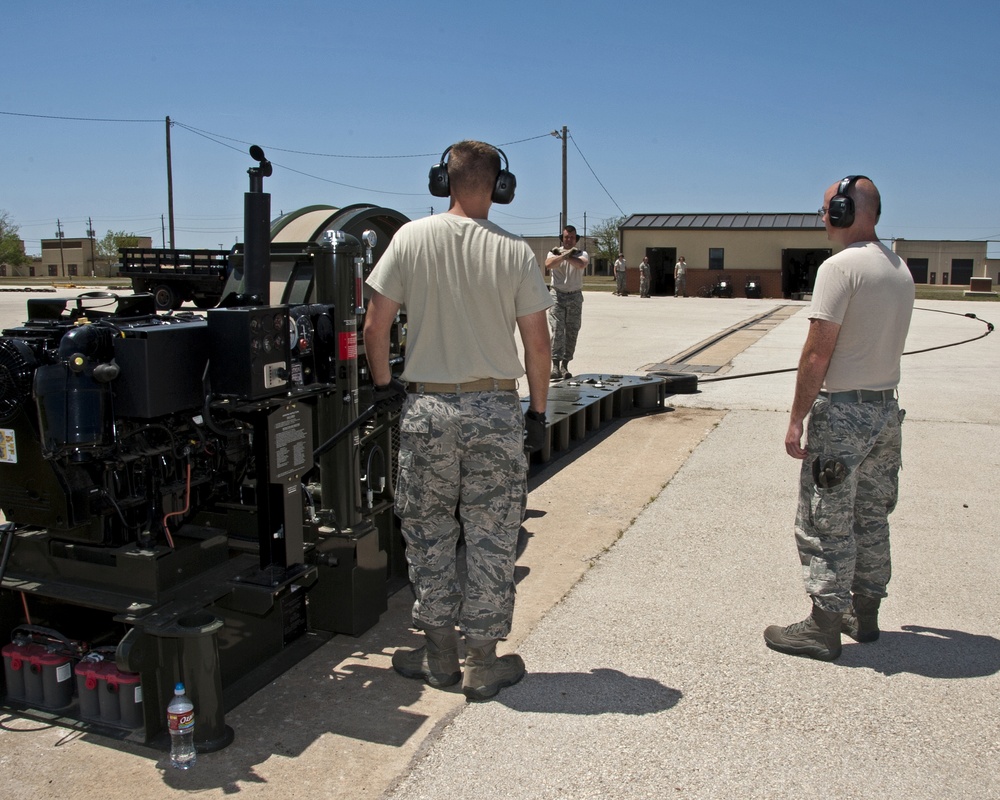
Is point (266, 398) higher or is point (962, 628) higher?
point (266, 398)

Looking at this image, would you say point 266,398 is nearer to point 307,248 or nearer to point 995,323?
point 307,248

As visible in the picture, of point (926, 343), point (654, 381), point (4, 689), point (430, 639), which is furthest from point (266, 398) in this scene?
point (926, 343)

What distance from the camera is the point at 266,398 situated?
3236 mm

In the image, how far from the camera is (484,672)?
3.47 meters

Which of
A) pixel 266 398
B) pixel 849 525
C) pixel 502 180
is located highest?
pixel 502 180

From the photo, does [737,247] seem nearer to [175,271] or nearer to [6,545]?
[175,271]

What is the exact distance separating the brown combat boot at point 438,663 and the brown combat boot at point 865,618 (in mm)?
1754

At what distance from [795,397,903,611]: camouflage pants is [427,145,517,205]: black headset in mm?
1612

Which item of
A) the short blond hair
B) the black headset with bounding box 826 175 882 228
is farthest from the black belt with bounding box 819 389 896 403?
the short blond hair

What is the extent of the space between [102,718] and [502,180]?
2574mm

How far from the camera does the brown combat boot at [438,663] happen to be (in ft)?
11.7

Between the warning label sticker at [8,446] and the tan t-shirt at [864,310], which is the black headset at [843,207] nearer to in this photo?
the tan t-shirt at [864,310]

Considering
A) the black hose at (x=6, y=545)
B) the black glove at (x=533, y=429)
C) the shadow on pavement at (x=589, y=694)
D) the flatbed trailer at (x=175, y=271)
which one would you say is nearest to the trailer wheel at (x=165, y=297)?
the flatbed trailer at (x=175, y=271)

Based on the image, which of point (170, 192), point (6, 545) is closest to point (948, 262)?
point (170, 192)
